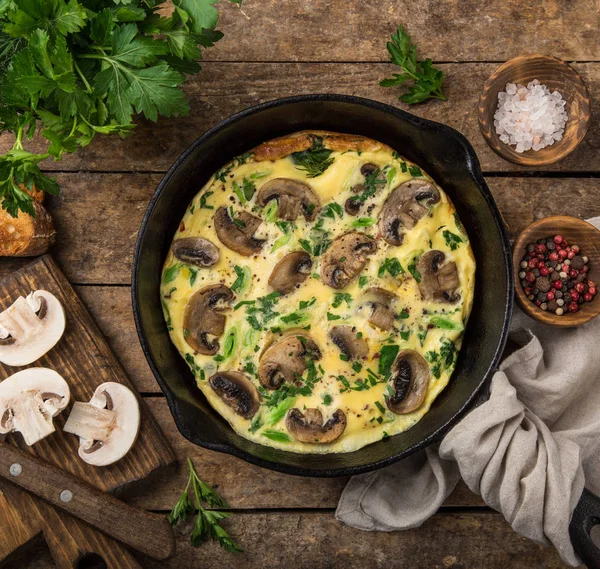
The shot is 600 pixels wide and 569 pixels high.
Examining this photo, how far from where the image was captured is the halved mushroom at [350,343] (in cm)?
327

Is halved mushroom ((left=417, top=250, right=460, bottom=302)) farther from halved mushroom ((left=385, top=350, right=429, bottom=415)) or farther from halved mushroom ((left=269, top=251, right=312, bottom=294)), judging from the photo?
halved mushroom ((left=269, top=251, right=312, bottom=294))

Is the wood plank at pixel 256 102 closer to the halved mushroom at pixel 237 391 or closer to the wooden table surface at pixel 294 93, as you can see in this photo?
the wooden table surface at pixel 294 93

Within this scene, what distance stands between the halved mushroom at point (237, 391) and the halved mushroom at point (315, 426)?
21cm

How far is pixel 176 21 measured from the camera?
10.0 feet

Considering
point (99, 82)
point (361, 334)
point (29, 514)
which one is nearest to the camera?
point (99, 82)

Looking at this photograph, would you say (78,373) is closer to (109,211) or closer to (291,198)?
(109,211)

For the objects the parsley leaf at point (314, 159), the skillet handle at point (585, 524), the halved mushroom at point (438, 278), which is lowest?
the skillet handle at point (585, 524)

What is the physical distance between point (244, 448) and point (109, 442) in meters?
0.84

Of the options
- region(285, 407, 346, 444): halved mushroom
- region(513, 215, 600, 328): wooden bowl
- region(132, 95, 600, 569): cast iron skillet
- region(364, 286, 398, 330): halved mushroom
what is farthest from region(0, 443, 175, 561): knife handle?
region(513, 215, 600, 328): wooden bowl

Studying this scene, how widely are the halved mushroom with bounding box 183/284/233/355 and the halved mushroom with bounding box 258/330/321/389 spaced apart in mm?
271

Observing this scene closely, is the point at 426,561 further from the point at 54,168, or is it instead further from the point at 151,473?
the point at 54,168

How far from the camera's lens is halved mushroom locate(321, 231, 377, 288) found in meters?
3.28

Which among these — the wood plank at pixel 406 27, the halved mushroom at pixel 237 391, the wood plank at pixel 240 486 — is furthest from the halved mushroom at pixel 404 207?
the wood plank at pixel 240 486

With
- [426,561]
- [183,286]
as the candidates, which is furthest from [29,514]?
Answer: [426,561]
